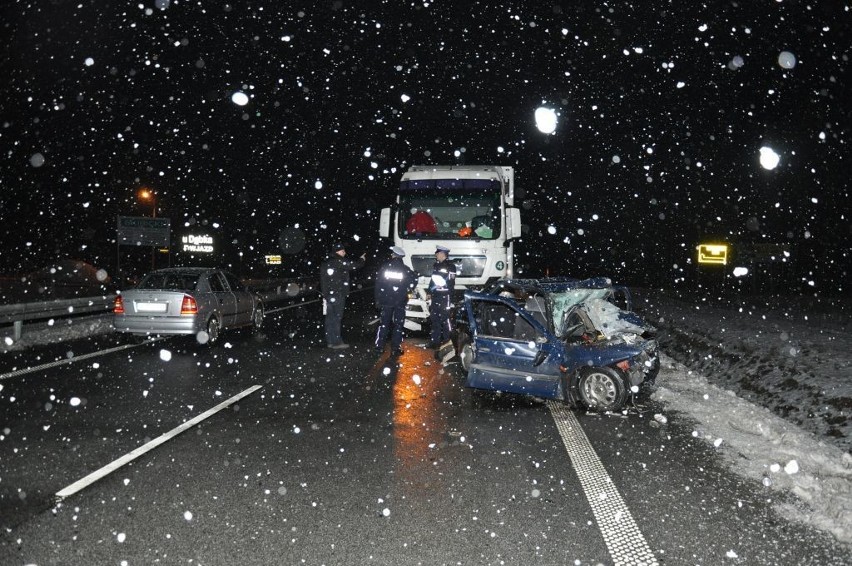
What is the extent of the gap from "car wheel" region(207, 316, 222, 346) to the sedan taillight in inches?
23.9

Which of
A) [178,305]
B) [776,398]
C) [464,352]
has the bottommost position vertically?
[776,398]

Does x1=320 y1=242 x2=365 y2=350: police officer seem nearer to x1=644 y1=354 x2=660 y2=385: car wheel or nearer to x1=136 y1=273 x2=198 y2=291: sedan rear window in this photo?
x1=136 y1=273 x2=198 y2=291: sedan rear window

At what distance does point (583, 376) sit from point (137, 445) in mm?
4798

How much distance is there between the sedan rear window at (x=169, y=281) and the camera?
1286 centimetres

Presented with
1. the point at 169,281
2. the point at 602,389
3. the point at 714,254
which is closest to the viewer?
the point at 602,389

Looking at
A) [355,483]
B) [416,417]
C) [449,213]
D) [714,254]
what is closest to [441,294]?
[449,213]

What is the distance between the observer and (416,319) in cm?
1466

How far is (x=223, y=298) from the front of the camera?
1359cm

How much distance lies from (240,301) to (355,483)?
10330 millimetres

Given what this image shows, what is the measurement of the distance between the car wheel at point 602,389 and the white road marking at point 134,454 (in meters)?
4.18

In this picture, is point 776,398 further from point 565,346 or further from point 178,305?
point 178,305

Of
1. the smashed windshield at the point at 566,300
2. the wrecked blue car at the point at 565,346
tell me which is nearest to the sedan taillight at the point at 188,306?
the wrecked blue car at the point at 565,346

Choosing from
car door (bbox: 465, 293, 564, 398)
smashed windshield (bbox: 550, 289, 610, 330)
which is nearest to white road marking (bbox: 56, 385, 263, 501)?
car door (bbox: 465, 293, 564, 398)

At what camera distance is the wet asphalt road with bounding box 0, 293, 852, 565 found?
3812 mm
